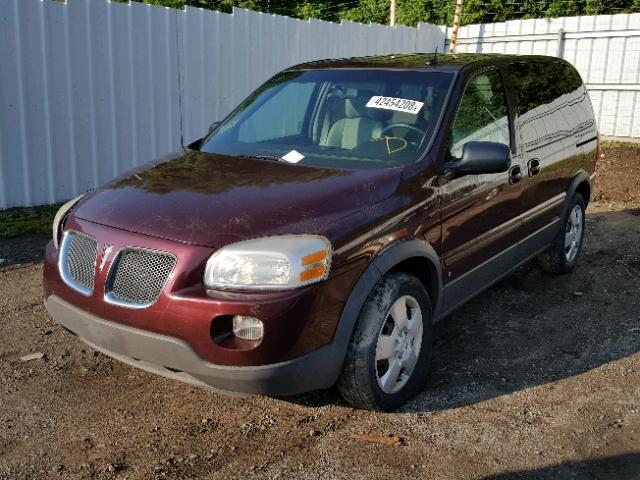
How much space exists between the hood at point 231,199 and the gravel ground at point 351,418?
3.43 feet

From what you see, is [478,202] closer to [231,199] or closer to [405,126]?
[405,126]

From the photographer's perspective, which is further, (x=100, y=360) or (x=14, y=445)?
(x=100, y=360)

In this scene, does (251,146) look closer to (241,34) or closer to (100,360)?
(100,360)

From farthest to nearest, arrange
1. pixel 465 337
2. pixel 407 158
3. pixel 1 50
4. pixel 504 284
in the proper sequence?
1. pixel 1 50
2. pixel 504 284
3. pixel 465 337
4. pixel 407 158

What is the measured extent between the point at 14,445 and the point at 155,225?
4.22 ft

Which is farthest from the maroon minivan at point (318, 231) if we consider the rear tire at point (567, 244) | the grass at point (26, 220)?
the grass at point (26, 220)

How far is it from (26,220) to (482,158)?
208 inches

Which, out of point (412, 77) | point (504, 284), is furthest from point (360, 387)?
point (504, 284)

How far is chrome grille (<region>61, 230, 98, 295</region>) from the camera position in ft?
10.5

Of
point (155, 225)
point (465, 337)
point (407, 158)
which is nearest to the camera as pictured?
point (155, 225)

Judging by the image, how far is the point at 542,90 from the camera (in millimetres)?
5301

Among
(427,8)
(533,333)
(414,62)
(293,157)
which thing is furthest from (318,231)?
(427,8)

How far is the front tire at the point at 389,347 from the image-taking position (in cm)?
328

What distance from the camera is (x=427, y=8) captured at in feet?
73.8
